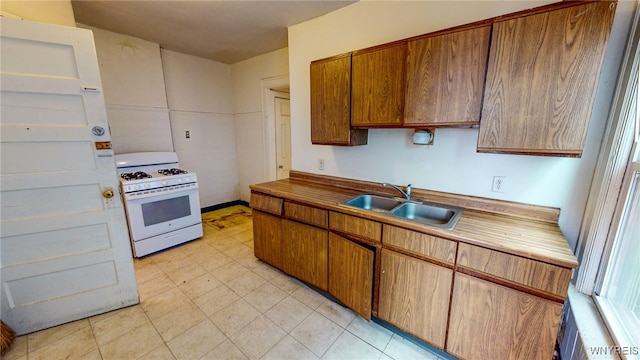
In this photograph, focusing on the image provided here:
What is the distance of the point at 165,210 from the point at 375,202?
2.46 metres

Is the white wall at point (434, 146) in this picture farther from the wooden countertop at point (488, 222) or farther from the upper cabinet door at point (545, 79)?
the upper cabinet door at point (545, 79)

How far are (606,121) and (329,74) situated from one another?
177 centimetres

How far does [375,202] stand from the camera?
210 centimetres

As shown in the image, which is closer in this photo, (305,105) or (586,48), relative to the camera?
(586,48)

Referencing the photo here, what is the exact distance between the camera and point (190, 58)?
12.0 ft

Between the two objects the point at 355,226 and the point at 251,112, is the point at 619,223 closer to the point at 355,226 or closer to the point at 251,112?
the point at 355,226

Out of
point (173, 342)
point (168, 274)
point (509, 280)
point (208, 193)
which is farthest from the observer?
point (208, 193)

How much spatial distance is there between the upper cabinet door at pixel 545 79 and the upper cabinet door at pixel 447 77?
0.06 m

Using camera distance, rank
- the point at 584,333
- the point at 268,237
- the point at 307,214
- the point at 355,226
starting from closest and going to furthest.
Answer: the point at 584,333
the point at 355,226
the point at 307,214
the point at 268,237

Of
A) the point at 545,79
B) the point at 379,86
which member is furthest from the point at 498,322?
the point at 379,86

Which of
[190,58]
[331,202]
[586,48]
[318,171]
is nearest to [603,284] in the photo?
[586,48]

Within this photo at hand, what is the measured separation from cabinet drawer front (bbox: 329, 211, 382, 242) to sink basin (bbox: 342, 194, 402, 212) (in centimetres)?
18

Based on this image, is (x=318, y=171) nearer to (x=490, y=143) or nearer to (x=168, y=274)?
(x=490, y=143)

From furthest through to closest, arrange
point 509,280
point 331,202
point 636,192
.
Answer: point 331,202
point 509,280
point 636,192
